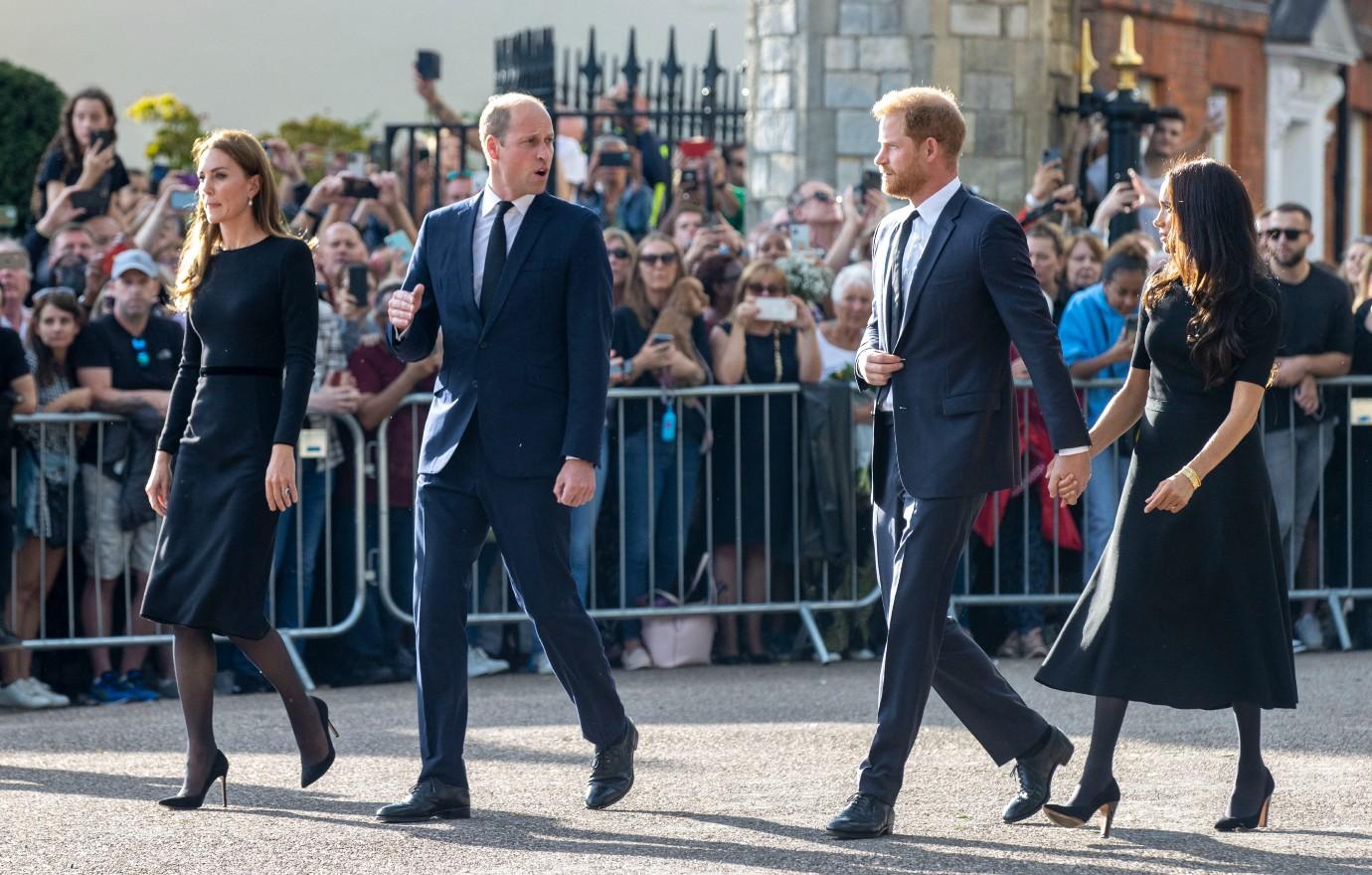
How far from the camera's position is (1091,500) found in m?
10.7

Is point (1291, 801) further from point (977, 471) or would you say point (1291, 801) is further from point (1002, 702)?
point (977, 471)

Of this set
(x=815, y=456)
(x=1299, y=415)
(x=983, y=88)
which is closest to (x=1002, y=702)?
(x=815, y=456)

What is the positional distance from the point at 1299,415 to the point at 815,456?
223 cm

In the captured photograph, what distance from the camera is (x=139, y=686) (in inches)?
382

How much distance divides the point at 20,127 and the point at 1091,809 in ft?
79.9

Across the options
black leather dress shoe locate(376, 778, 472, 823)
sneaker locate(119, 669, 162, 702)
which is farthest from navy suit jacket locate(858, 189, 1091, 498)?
sneaker locate(119, 669, 162, 702)

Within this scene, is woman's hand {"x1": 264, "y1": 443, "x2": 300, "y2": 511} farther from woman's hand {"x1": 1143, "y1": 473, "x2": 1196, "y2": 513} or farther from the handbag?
the handbag

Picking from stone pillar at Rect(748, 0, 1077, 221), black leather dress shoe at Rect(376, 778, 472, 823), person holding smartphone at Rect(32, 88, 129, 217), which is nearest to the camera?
black leather dress shoe at Rect(376, 778, 472, 823)

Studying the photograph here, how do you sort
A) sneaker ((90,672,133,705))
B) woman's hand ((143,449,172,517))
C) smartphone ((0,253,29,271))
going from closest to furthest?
1. woman's hand ((143,449,172,517))
2. sneaker ((90,672,133,705))
3. smartphone ((0,253,29,271))

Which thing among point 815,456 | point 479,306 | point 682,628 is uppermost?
point 479,306

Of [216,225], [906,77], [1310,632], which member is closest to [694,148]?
[906,77]

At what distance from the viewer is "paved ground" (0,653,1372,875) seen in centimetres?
594

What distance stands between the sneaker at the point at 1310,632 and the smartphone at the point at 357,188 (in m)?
5.28

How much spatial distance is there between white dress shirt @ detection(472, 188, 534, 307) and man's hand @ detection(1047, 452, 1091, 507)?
1.61 meters
